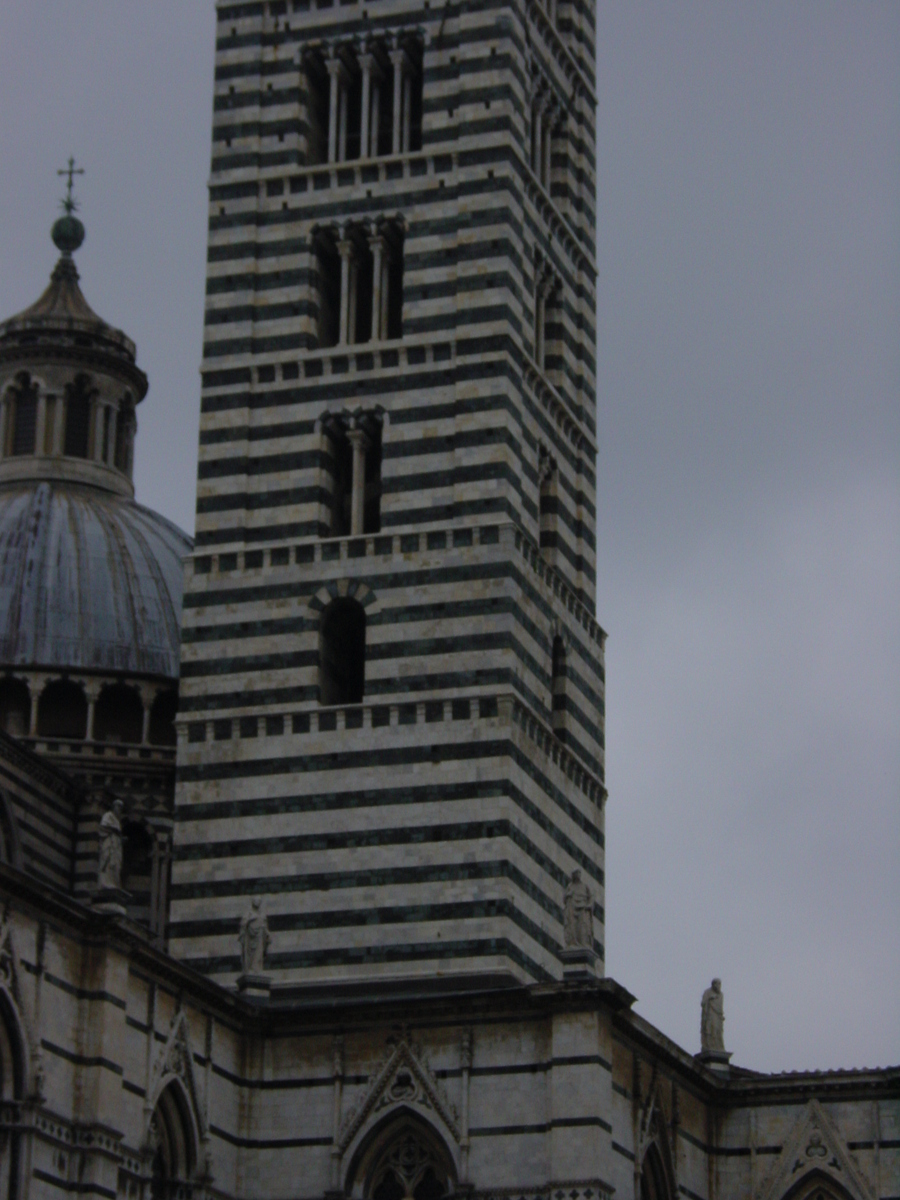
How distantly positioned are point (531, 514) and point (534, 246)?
182 inches

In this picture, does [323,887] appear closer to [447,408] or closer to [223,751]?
[223,751]

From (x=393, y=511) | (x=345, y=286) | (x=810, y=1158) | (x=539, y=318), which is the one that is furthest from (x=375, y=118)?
Answer: (x=810, y=1158)

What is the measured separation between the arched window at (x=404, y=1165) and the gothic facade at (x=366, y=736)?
53 millimetres

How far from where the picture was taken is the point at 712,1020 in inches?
1521

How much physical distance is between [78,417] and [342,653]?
1264 centimetres

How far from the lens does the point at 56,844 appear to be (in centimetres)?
4319

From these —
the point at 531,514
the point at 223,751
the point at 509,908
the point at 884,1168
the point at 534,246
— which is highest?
the point at 534,246

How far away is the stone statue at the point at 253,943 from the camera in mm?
35875

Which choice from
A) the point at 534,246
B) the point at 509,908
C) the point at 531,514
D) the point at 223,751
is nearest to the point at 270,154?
the point at 534,246

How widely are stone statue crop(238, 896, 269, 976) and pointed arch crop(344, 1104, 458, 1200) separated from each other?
2.88 m

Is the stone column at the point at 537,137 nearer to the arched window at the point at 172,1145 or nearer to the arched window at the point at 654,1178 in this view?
the arched window at the point at 654,1178

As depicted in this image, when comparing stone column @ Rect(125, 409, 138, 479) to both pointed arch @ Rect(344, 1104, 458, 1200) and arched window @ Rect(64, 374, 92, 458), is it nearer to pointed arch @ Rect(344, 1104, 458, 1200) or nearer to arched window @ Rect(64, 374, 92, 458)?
arched window @ Rect(64, 374, 92, 458)

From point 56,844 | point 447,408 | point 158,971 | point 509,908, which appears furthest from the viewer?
point 56,844

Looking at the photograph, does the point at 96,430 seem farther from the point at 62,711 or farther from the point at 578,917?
the point at 578,917
